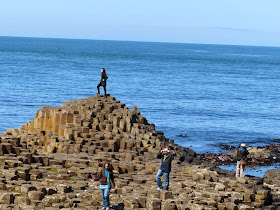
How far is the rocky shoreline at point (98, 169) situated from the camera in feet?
80.2

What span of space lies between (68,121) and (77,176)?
1096cm

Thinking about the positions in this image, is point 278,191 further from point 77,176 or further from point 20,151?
point 20,151

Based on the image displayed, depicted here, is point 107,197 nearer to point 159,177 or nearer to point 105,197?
point 105,197

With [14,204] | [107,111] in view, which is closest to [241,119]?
[107,111]

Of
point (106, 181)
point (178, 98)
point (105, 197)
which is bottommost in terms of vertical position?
point (178, 98)

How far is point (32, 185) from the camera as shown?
2527 cm

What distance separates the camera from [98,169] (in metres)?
29.9

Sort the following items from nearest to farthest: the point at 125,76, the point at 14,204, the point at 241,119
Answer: the point at 14,204
the point at 241,119
the point at 125,76

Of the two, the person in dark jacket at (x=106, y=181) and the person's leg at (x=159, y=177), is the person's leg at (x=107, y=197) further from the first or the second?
the person's leg at (x=159, y=177)

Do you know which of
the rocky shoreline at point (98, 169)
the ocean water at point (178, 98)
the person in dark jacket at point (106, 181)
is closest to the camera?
the person in dark jacket at point (106, 181)

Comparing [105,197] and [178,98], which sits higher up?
[105,197]

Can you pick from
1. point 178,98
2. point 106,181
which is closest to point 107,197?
point 106,181

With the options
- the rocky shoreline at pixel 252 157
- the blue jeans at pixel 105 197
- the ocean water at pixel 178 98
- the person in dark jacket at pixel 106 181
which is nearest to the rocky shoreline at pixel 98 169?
the blue jeans at pixel 105 197

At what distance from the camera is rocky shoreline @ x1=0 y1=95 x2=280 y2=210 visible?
24434mm
